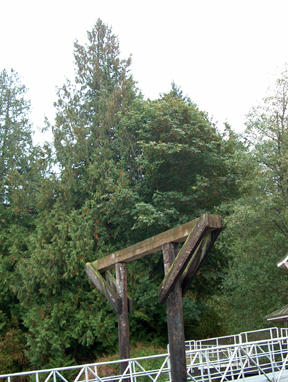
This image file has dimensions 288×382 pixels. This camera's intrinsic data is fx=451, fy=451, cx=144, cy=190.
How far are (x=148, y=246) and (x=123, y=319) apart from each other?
1790mm

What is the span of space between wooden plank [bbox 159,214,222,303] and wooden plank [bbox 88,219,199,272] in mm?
189

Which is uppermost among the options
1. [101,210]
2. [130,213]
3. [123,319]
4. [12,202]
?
[12,202]

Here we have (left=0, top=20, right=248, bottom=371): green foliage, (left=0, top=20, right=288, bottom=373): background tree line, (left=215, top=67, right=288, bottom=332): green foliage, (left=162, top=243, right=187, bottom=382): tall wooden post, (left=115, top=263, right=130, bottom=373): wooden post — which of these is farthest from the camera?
(left=0, top=20, right=248, bottom=371): green foliage

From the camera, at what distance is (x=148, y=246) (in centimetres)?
925

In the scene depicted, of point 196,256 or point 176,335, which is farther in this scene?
point 196,256

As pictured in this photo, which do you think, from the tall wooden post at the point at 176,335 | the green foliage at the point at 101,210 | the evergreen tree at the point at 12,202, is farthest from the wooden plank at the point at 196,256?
the evergreen tree at the point at 12,202

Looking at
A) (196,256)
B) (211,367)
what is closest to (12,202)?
(211,367)

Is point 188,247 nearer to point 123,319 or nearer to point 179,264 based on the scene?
point 179,264

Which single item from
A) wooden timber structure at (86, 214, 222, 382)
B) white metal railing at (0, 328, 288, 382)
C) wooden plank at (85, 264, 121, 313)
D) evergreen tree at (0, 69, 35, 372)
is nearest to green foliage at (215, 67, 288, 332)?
white metal railing at (0, 328, 288, 382)

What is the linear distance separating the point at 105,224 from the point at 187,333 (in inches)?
268

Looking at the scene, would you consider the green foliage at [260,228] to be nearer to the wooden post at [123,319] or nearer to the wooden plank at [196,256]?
the wooden post at [123,319]

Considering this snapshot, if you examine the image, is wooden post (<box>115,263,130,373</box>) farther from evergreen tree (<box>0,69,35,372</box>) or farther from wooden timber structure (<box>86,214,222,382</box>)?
evergreen tree (<box>0,69,35,372</box>)

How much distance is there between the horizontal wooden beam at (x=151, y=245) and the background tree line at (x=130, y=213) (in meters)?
8.09

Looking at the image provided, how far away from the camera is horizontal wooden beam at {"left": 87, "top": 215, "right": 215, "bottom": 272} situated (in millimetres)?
8281
